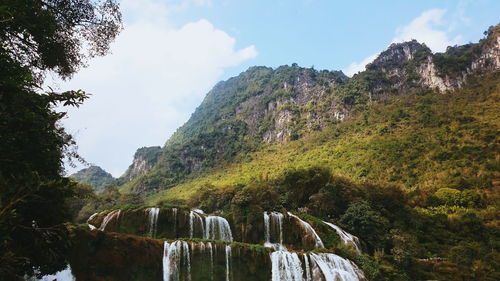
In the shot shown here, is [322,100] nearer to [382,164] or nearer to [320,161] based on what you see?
[320,161]

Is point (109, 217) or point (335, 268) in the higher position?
point (109, 217)

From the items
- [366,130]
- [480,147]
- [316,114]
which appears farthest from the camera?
[316,114]

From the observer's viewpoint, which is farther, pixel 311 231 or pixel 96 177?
pixel 96 177

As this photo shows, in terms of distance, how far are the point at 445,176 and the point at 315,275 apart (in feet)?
84.9

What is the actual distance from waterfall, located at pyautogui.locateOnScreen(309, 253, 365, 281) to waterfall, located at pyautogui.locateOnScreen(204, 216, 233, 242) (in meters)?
7.67

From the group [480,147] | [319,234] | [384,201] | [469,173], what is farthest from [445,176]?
[319,234]

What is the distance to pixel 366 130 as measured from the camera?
5744 centimetres

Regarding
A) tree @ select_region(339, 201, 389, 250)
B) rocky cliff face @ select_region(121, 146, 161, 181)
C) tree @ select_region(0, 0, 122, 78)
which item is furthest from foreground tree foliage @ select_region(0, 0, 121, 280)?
rocky cliff face @ select_region(121, 146, 161, 181)

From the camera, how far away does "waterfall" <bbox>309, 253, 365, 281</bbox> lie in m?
16.0

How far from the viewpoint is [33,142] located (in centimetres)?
613

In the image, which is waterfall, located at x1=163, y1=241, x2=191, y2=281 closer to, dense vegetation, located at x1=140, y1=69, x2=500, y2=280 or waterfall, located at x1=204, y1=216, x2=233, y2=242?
waterfall, located at x1=204, y1=216, x2=233, y2=242

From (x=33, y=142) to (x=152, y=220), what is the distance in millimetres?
16210

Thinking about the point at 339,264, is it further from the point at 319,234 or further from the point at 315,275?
the point at 319,234

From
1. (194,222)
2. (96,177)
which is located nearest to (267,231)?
(194,222)
